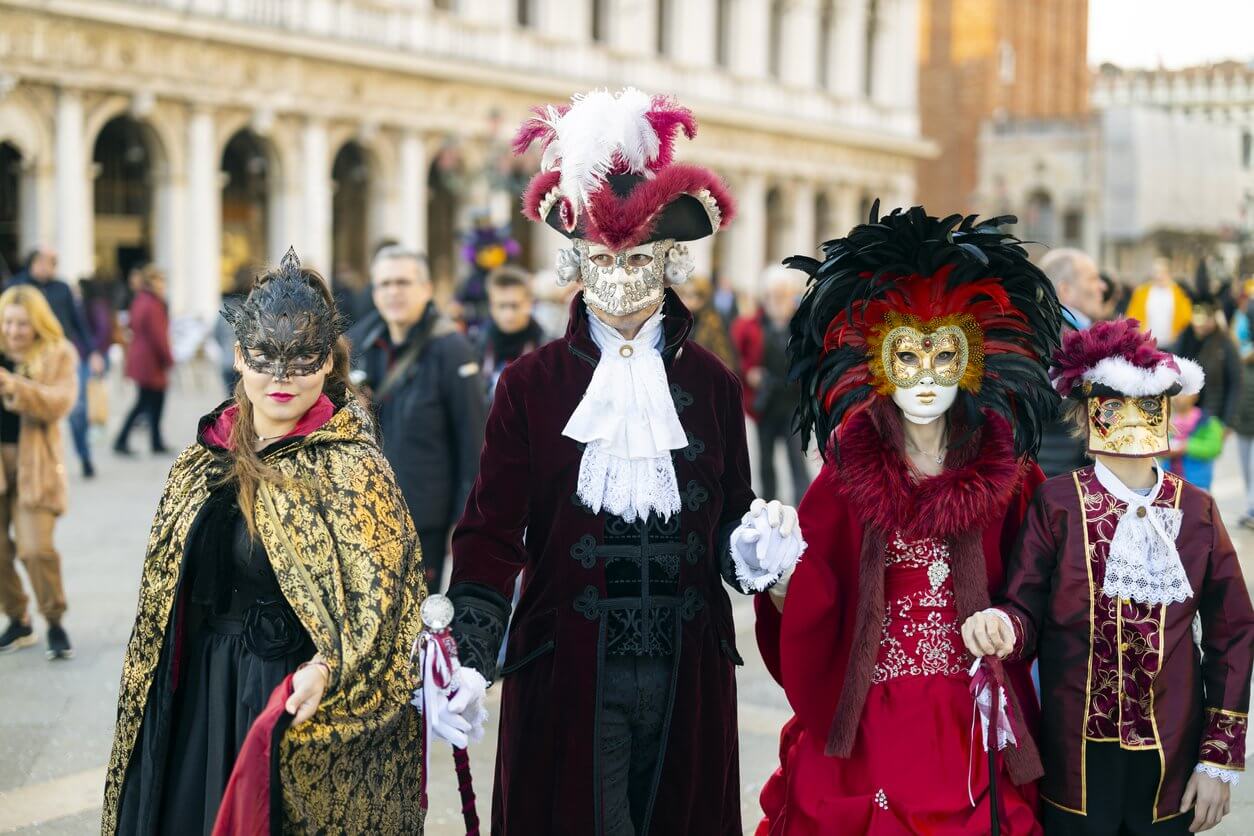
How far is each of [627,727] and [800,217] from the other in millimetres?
39387

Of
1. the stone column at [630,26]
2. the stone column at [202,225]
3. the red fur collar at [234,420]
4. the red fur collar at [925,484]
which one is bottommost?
the red fur collar at [925,484]

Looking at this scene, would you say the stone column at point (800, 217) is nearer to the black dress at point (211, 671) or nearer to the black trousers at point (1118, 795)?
the black trousers at point (1118, 795)

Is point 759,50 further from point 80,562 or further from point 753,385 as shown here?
point 80,562

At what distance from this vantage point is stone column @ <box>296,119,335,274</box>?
27.0m

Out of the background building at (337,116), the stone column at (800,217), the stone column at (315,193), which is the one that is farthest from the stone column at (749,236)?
the stone column at (315,193)

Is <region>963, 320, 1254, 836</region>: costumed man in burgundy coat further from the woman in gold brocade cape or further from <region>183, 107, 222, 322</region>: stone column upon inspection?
<region>183, 107, 222, 322</region>: stone column

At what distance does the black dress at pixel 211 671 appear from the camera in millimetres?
3402

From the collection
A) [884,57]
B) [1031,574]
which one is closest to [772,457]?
[1031,574]

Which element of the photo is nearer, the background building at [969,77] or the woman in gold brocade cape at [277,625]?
the woman in gold brocade cape at [277,625]

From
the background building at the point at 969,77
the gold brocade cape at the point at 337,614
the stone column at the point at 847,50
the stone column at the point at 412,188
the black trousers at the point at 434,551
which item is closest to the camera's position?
the gold brocade cape at the point at 337,614

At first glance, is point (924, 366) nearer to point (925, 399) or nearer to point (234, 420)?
point (925, 399)

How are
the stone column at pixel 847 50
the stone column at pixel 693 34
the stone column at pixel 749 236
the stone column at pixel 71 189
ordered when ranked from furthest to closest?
the stone column at pixel 847 50 → the stone column at pixel 749 236 → the stone column at pixel 693 34 → the stone column at pixel 71 189

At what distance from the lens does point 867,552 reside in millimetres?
3600

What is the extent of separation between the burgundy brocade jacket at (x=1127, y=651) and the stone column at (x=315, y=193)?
24.3 meters
